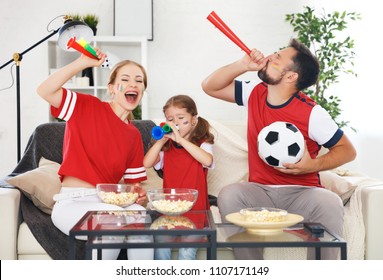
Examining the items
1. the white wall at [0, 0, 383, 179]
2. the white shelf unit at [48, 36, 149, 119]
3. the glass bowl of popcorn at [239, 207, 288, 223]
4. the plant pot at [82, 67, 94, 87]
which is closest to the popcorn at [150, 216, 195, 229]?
the glass bowl of popcorn at [239, 207, 288, 223]

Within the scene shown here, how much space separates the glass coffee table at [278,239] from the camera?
1605mm

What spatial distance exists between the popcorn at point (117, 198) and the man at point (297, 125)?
1.48 ft

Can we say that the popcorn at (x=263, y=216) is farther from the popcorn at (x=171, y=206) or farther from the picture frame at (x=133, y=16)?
the picture frame at (x=133, y=16)

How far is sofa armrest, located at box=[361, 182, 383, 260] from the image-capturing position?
2459 millimetres

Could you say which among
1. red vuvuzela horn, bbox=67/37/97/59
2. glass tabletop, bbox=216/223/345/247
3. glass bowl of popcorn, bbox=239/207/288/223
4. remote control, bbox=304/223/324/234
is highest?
red vuvuzela horn, bbox=67/37/97/59

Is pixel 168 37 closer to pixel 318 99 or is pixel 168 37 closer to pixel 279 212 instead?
pixel 318 99

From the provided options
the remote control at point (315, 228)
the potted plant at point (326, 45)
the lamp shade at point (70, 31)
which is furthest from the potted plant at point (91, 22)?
the remote control at point (315, 228)

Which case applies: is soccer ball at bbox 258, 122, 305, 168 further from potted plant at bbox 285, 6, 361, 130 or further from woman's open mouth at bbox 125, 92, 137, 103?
potted plant at bbox 285, 6, 361, 130

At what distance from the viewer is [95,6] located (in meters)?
4.66

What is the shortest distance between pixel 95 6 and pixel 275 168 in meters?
2.80

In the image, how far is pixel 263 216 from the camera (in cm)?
175

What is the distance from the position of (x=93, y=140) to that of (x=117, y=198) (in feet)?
1.27

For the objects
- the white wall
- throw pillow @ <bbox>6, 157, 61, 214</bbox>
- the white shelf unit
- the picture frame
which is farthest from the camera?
the white wall

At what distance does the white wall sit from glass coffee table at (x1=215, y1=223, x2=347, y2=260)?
303cm
